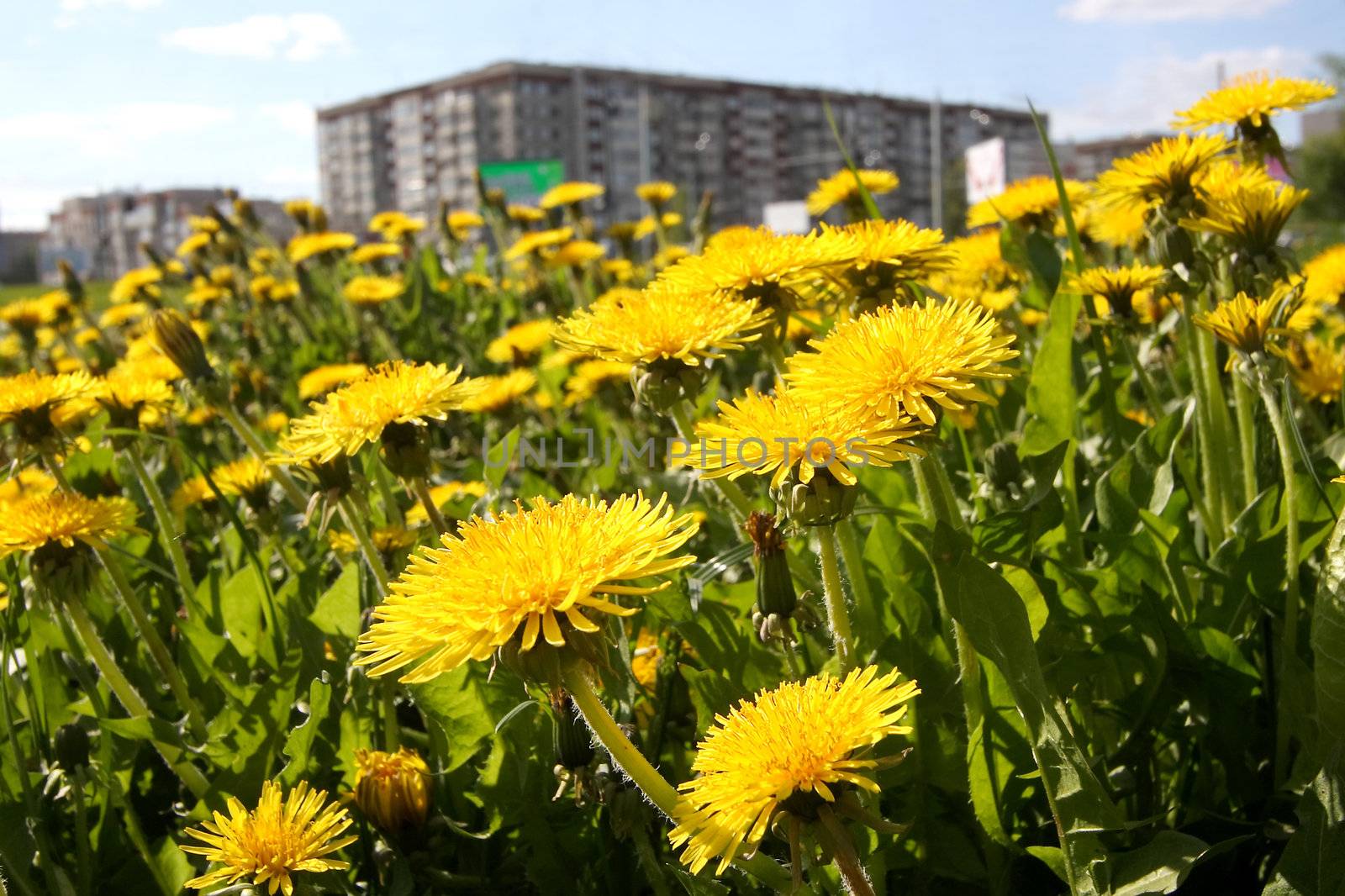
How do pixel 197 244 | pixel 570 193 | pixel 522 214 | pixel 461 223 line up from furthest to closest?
pixel 461 223, pixel 197 244, pixel 522 214, pixel 570 193

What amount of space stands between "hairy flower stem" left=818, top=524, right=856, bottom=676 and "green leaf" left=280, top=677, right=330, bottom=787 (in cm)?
67

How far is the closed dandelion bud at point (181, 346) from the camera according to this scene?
2068mm

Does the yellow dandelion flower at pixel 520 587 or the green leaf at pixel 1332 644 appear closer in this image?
the yellow dandelion flower at pixel 520 587

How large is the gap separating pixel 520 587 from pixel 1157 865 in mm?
665

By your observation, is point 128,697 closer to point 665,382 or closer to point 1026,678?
point 665,382

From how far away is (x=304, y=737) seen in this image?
1.32 m

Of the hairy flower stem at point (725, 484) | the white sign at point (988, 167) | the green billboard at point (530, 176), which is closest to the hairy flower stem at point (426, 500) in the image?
the hairy flower stem at point (725, 484)

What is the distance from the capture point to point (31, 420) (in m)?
1.75

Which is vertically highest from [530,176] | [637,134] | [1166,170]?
[637,134]

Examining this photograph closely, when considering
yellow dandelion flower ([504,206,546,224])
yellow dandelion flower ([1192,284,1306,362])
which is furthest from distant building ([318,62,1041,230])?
yellow dandelion flower ([1192,284,1306,362])

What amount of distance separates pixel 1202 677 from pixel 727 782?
29.7 inches

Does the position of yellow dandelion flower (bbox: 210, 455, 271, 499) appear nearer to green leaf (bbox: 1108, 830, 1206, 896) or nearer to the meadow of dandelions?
the meadow of dandelions

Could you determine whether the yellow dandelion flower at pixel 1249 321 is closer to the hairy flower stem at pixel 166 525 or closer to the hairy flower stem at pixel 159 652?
the hairy flower stem at pixel 159 652

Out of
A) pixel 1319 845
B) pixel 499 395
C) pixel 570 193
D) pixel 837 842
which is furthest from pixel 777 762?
pixel 570 193
